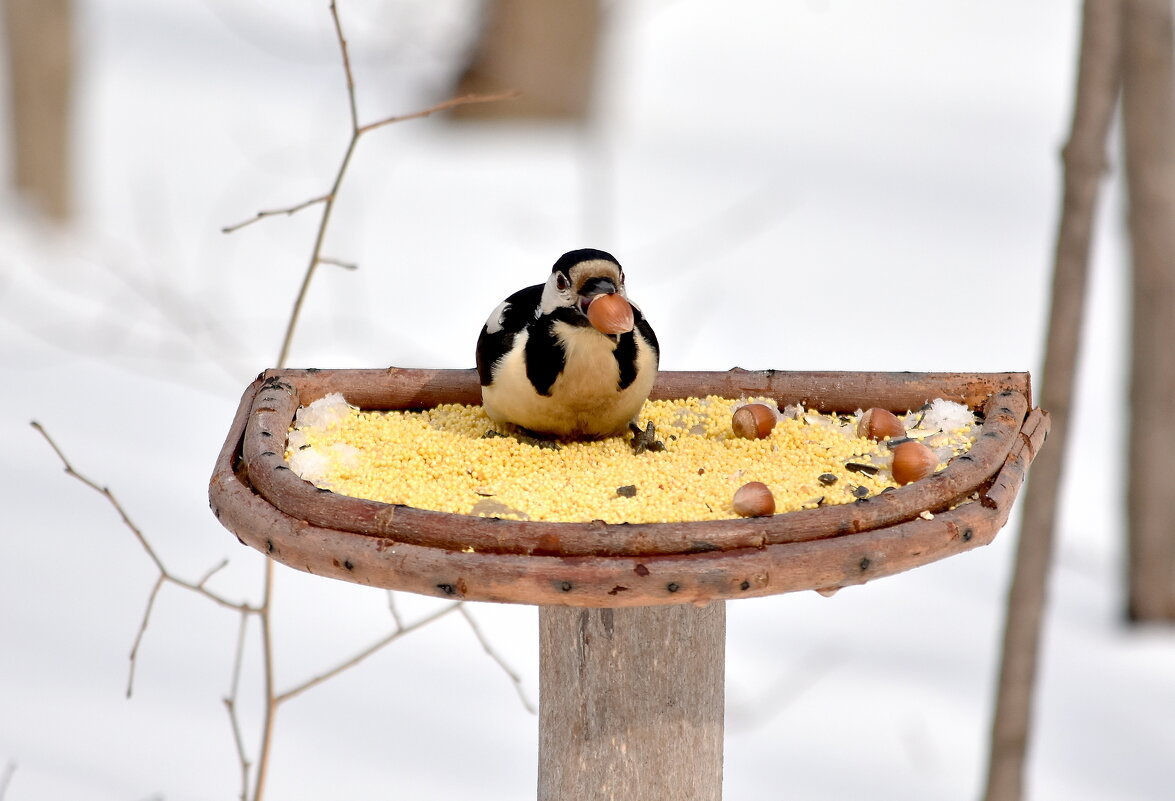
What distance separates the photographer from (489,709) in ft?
11.3

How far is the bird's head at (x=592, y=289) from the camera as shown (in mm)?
1658

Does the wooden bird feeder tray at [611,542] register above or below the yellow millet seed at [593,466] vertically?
below

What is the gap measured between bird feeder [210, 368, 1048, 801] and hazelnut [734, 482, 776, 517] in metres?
0.07

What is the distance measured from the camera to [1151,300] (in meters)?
3.38

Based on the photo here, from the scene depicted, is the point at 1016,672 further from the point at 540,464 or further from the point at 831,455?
the point at 540,464

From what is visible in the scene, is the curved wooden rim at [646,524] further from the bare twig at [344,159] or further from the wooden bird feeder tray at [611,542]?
the bare twig at [344,159]

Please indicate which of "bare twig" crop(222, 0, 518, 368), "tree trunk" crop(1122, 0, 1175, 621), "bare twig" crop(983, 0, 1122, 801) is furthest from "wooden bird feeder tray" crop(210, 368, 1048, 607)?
"tree trunk" crop(1122, 0, 1175, 621)

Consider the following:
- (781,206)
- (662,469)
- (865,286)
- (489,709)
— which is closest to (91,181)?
(781,206)

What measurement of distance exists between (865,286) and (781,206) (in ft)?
2.27

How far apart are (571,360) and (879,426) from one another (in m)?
0.42

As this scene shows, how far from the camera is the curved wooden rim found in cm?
140

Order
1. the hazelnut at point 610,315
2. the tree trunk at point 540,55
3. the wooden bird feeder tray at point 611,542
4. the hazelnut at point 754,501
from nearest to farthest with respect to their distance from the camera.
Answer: the wooden bird feeder tray at point 611,542
the hazelnut at point 754,501
the hazelnut at point 610,315
the tree trunk at point 540,55

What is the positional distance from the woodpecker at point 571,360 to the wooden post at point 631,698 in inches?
9.8

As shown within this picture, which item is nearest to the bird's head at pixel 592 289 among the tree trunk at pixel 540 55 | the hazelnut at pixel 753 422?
the hazelnut at pixel 753 422
